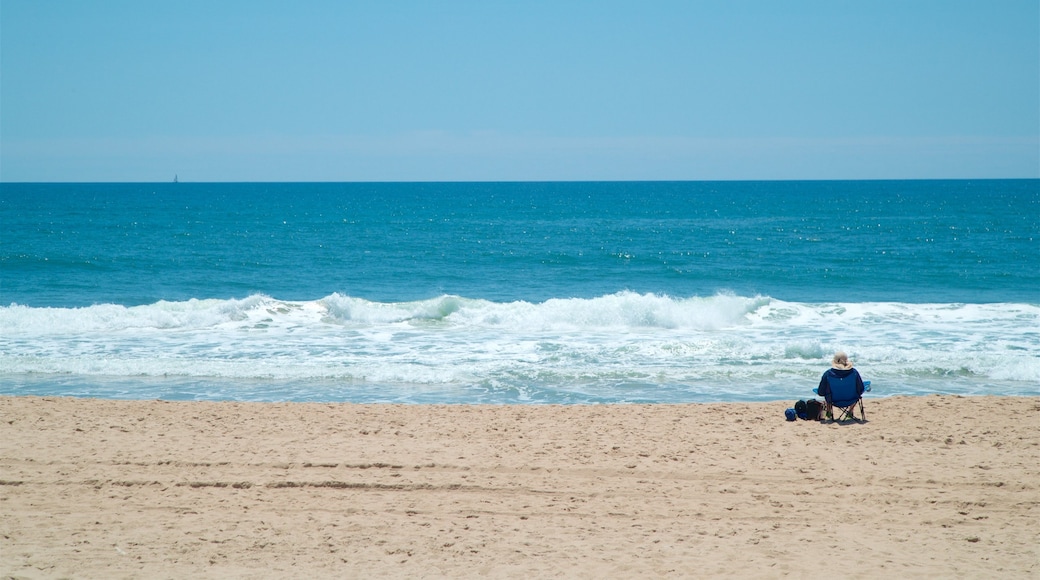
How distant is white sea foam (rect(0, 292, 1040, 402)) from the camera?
12805mm

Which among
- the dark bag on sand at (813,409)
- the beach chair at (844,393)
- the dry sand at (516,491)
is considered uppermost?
the beach chair at (844,393)

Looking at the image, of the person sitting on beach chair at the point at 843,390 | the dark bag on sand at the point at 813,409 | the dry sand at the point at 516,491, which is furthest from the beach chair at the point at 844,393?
the dry sand at the point at 516,491

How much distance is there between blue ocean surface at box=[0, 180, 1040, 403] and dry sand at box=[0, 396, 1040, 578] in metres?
2.04

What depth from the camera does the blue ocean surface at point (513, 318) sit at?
13148mm

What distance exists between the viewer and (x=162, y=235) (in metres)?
44.2

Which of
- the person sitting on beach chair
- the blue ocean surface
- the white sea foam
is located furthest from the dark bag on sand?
the white sea foam

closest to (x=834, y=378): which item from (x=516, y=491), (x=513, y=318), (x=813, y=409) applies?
(x=813, y=409)

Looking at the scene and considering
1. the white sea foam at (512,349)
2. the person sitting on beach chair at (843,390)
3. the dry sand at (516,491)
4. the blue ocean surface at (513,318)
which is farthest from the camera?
the blue ocean surface at (513,318)

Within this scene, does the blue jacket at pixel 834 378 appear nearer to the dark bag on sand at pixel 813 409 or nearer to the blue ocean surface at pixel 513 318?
the dark bag on sand at pixel 813 409

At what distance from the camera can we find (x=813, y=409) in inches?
397

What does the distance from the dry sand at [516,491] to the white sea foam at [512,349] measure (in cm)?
200

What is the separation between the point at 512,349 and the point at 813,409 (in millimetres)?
6966

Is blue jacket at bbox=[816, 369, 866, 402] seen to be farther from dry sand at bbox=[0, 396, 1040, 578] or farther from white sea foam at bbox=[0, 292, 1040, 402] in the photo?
white sea foam at bbox=[0, 292, 1040, 402]

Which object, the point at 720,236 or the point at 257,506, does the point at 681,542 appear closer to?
the point at 257,506
